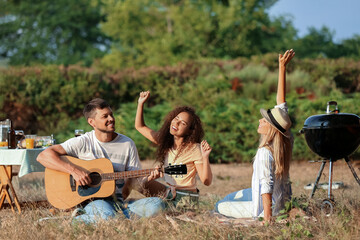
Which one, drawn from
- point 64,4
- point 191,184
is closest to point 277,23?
point 64,4

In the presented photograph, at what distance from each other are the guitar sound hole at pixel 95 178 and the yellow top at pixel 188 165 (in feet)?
2.16

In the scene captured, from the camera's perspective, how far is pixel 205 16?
21203mm

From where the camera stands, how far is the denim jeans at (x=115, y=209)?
446 centimetres

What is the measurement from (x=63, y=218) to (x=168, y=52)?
673 inches

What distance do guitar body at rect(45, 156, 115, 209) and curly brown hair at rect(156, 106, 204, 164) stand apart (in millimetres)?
583

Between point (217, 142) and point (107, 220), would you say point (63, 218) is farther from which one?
point (217, 142)

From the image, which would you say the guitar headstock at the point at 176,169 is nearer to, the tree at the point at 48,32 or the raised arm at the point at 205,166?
the raised arm at the point at 205,166

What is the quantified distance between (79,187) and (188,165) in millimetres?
1075

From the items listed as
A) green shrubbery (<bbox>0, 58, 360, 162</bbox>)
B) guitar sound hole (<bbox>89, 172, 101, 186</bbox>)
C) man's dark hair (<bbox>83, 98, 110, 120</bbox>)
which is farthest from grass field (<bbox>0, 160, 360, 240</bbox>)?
green shrubbery (<bbox>0, 58, 360, 162</bbox>)

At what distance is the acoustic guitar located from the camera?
4.75m

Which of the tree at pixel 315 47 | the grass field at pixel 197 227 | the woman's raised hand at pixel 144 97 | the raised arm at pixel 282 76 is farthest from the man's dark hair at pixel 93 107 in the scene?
the tree at pixel 315 47

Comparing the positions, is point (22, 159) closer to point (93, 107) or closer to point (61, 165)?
point (61, 165)

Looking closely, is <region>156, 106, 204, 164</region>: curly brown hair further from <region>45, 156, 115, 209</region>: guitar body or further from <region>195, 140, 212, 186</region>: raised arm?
<region>45, 156, 115, 209</region>: guitar body

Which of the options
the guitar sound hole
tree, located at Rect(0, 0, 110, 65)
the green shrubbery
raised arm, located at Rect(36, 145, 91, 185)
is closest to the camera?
raised arm, located at Rect(36, 145, 91, 185)
